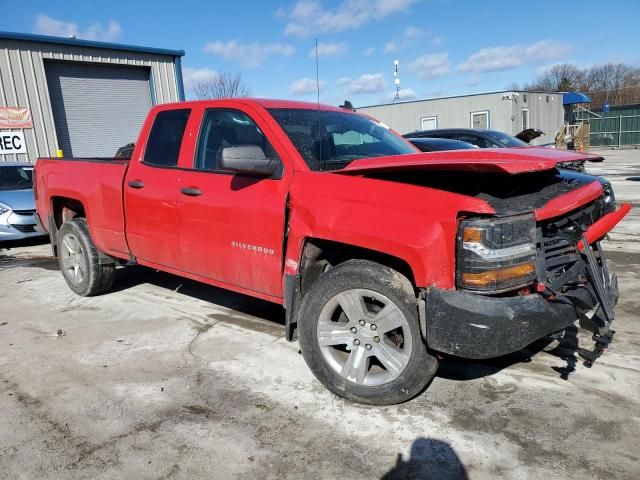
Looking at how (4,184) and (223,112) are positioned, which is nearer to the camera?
(223,112)

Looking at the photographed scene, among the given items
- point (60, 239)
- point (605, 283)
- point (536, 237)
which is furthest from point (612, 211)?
point (60, 239)

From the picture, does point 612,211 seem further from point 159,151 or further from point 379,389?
point 159,151

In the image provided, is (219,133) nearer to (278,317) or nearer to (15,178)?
(278,317)

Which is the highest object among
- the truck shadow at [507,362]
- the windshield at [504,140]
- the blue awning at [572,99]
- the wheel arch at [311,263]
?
the blue awning at [572,99]

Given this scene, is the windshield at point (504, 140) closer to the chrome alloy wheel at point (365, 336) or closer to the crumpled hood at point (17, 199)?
the chrome alloy wheel at point (365, 336)

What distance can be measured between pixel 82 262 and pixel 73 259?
9.3 inches

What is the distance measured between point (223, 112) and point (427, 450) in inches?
111

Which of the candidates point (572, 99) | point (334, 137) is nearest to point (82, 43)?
point (334, 137)

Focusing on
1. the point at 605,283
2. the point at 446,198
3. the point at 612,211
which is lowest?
the point at 605,283

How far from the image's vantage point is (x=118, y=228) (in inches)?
188

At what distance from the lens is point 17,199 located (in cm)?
870

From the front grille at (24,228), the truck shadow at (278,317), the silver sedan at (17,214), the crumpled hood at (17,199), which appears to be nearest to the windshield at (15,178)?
the silver sedan at (17,214)

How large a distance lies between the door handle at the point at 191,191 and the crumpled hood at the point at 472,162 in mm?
1350

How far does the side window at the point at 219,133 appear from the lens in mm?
3811
